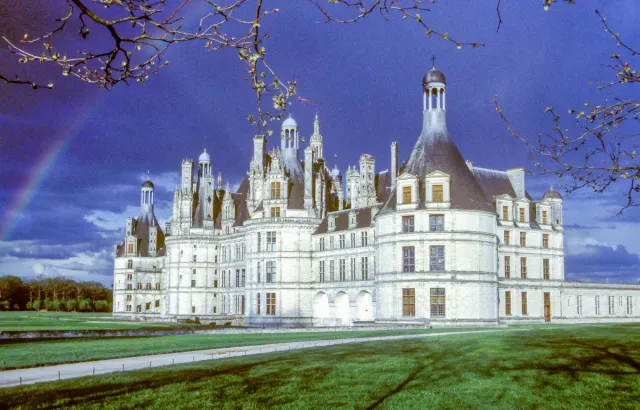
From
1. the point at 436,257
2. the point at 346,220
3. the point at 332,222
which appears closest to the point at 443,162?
the point at 436,257

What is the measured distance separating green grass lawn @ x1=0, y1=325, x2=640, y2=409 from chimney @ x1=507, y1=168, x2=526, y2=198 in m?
36.8

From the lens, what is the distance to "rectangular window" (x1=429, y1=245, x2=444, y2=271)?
49.5 m

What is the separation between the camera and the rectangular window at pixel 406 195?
50.2 m

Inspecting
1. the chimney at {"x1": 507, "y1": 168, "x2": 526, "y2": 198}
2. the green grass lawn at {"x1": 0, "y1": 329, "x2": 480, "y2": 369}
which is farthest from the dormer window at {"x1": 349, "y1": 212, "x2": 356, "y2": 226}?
the green grass lawn at {"x1": 0, "y1": 329, "x2": 480, "y2": 369}

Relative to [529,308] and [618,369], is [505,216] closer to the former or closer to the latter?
[529,308]

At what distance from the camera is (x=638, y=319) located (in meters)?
64.3

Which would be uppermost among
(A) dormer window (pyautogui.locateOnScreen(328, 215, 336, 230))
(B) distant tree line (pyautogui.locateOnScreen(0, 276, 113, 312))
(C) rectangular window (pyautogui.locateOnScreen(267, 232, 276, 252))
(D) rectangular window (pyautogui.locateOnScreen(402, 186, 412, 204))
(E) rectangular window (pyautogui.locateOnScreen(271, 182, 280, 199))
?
(E) rectangular window (pyautogui.locateOnScreen(271, 182, 280, 199))

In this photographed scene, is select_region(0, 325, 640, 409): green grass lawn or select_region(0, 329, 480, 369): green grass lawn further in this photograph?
select_region(0, 329, 480, 369): green grass lawn

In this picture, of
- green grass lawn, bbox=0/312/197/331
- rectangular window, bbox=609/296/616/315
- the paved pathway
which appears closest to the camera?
the paved pathway

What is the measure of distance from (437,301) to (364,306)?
10.5m

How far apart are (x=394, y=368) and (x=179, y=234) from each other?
202ft

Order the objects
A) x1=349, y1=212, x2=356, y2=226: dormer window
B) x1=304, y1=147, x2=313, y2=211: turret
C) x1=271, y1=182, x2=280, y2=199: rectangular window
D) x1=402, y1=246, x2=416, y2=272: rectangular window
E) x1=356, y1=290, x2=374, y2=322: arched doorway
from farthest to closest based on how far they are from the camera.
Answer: x1=304, y1=147, x2=313, y2=211: turret < x1=271, y1=182, x2=280, y2=199: rectangular window < x1=349, y1=212, x2=356, y2=226: dormer window < x1=356, y1=290, x2=374, y2=322: arched doorway < x1=402, y1=246, x2=416, y2=272: rectangular window

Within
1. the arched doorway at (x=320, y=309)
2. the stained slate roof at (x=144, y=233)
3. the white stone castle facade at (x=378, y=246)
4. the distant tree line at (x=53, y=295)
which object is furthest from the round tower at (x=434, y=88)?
the distant tree line at (x=53, y=295)

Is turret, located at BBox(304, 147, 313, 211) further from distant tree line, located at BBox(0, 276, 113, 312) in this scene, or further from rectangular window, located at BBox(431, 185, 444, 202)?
distant tree line, located at BBox(0, 276, 113, 312)
